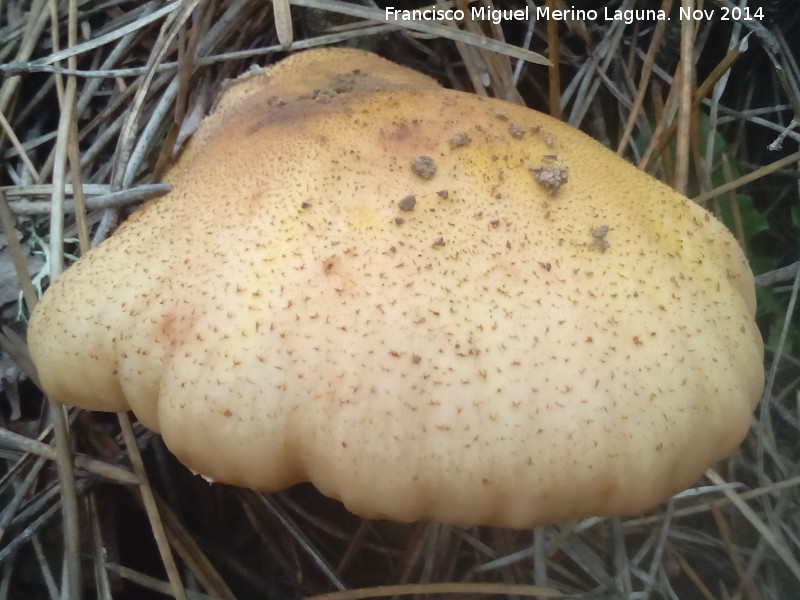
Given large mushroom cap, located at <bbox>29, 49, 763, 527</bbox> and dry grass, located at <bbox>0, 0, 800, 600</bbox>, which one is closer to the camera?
large mushroom cap, located at <bbox>29, 49, 763, 527</bbox>

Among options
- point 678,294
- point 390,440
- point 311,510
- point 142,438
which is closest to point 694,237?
point 678,294

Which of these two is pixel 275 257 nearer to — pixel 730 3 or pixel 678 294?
pixel 678 294

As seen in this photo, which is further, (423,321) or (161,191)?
(161,191)

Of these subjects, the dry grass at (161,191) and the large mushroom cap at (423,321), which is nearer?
the large mushroom cap at (423,321)

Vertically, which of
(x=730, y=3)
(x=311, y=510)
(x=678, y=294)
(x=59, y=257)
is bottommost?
(x=311, y=510)
